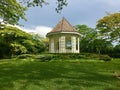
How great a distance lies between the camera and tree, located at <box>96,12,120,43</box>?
4244 centimetres

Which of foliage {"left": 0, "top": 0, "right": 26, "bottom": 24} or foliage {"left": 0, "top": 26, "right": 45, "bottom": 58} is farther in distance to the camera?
foliage {"left": 0, "top": 26, "right": 45, "bottom": 58}

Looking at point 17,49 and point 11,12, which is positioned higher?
point 11,12

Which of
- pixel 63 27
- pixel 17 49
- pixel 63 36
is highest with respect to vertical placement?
pixel 63 27

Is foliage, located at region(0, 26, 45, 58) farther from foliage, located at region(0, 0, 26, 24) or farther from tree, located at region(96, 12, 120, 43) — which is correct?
tree, located at region(96, 12, 120, 43)

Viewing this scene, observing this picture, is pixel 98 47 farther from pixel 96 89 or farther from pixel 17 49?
pixel 96 89

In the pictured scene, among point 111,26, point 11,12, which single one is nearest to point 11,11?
point 11,12

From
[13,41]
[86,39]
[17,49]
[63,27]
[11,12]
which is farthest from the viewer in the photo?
[86,39]

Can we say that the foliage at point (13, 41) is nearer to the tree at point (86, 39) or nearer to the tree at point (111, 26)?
the tree at point (111, 26)

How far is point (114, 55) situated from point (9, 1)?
854 inches

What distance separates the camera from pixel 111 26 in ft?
140

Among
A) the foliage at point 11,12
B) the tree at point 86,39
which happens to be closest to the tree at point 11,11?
the foliage at point 11,12

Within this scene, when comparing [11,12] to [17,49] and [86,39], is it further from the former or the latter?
[86,39]

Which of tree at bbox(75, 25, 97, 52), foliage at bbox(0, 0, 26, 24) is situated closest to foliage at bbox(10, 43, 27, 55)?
foliage at bbox(0, 0, 26, 24)

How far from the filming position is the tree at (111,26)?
4244cm
